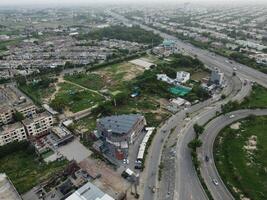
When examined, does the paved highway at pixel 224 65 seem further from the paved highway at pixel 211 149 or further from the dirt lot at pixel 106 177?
the dirt lot at pixel 106 177

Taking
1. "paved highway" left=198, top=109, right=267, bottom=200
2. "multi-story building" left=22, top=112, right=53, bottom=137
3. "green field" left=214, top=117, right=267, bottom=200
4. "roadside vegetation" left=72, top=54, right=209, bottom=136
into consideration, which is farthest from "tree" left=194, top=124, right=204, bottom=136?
"multi-story building" left=22, top=112, right=53, bottom=137

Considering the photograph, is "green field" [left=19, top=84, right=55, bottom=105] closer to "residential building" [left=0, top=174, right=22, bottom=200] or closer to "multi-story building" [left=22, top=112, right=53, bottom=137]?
"multi-story building" [left=22, top=112, right=53, bottom=137]

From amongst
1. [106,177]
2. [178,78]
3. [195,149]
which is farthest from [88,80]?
[195,149]

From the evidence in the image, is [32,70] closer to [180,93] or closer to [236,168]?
[180,93]

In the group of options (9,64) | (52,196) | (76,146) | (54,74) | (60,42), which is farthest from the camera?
(60,42)

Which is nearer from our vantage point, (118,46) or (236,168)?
(236,168)

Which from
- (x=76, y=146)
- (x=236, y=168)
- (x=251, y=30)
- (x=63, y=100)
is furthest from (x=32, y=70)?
(x=251, y=30)

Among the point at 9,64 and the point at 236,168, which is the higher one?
the point at 236,168

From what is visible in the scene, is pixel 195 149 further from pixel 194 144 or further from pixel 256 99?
pixel 256 99
